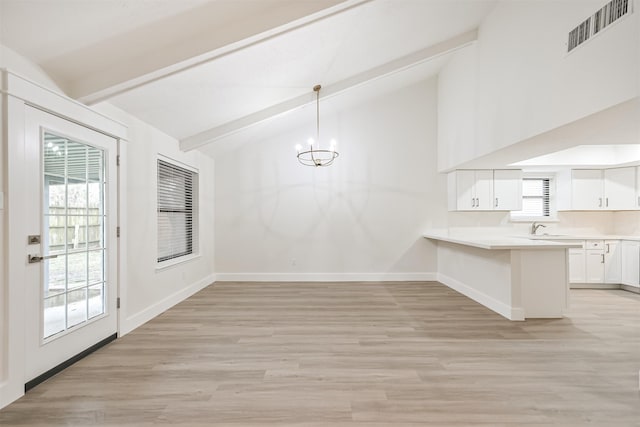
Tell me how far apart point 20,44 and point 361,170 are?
196 inches

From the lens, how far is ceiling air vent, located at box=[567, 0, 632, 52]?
232 cm

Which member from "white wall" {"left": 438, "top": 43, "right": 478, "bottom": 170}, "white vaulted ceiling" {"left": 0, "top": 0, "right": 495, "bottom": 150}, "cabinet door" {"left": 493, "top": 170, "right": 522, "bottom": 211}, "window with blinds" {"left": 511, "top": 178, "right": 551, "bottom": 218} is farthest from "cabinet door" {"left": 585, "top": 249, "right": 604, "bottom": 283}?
"white vaulted ceiling" {"left": 0, "top": 0, "right": 495, "bottom": 150}

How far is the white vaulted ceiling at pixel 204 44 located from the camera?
85.2 inches

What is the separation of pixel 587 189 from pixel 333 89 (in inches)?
192

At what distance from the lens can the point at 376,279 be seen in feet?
20.3

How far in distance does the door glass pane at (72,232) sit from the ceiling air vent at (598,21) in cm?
439

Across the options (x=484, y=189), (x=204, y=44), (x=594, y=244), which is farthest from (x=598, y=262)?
(x=204, y=44)

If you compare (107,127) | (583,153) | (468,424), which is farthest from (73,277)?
(583,153)

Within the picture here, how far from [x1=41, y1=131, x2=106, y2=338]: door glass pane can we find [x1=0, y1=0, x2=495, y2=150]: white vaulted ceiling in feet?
1.75

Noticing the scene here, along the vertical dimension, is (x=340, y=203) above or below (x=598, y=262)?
above

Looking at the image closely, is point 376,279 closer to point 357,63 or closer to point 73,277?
point 357,63

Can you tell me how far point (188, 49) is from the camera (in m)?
2.61

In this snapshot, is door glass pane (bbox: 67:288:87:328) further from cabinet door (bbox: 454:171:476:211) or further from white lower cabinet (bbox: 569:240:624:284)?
white lower cabinet (bbox: 569:240:624:284)

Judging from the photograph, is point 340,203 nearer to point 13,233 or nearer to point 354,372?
point 354,372
